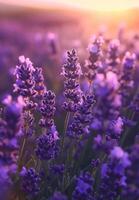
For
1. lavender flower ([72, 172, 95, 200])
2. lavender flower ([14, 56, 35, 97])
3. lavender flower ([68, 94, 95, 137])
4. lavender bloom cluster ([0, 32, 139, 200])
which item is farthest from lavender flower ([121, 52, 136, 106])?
lavender flower ([72, 172, 95, 200])

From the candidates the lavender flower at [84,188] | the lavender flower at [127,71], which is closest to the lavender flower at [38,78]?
the lavender flower at [127,71]

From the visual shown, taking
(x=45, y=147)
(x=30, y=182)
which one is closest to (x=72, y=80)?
(x=45, y=147)

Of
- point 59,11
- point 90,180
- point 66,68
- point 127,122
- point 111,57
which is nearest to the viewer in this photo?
point 90,180

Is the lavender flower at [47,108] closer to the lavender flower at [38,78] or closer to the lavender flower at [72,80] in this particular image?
the lavender flower at [72,80]

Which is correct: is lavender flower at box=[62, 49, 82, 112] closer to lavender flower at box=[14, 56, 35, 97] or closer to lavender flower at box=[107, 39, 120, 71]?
lavender flower at box=[14, 56, 35, 97]

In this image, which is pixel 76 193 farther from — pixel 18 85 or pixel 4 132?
pixel 18 85

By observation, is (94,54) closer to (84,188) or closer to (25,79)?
(25,79)

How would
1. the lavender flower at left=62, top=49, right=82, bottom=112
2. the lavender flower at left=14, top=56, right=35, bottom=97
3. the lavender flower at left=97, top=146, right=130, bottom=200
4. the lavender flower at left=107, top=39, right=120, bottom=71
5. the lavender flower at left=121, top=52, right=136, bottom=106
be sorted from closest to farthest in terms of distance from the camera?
the lavender flower at left=97, top=146, right=130, bottom=200 < the lavender flower at left=14, top=56, right=35, bottom=97 < the lavender flower at left=121, top=52, right=136, bottom=106 < the lavender flower at left=62, top=49, right=82, bottom=112 < the lavender flower at left=107, top=39, right=120, bottom=71

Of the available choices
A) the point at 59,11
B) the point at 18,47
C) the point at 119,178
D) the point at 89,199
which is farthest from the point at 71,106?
the point at 59,11
